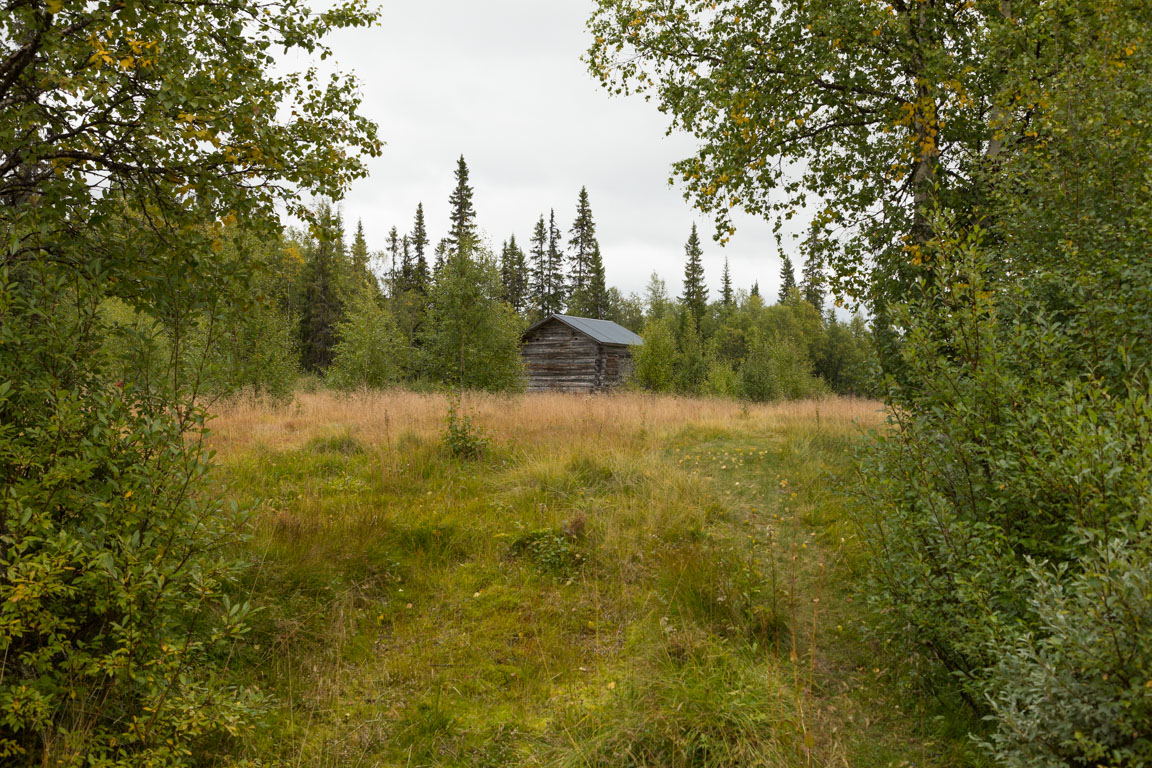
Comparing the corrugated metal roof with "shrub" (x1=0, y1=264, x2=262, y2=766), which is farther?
the corrugated metal roof

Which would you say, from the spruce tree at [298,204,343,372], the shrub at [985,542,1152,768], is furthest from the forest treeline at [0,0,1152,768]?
the spruce tree at [298,204,343,372]

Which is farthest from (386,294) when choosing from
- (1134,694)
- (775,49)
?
(1134,694)

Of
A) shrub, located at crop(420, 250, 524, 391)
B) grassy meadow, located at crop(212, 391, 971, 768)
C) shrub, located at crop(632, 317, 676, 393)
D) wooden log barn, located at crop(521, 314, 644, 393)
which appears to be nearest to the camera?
grassy meadow, located at crop(212, 391, 971, 768)

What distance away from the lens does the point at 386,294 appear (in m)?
49.2

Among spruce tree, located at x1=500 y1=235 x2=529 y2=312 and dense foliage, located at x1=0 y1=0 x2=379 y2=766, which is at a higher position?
spruce tree, located at x1=500 y1=235 x2=529 y2=312

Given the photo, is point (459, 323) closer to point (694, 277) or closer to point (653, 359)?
point (653, 359)

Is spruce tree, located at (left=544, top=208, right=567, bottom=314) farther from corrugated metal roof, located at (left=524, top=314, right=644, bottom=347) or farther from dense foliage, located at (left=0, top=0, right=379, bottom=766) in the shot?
dense foliage, located at (left=0, top=0, right=379, bottom=766)

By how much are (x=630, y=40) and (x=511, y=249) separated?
2023 inches

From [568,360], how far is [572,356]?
0.31 meters

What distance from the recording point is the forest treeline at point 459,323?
4871 millimetres

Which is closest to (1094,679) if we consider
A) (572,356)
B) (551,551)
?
(551,551)

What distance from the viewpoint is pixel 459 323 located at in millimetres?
20578

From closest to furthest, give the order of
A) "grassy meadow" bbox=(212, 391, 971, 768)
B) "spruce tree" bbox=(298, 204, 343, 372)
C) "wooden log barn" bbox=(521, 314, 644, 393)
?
1. "grassy meadow" bbox=(212, 391, 971, 768)
2. "wooden log barn" bbox=(521, 314, 644, 393)
3. "spruce tree" bbox=(298, 204, 343, 372)

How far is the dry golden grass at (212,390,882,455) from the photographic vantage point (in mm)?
9070
